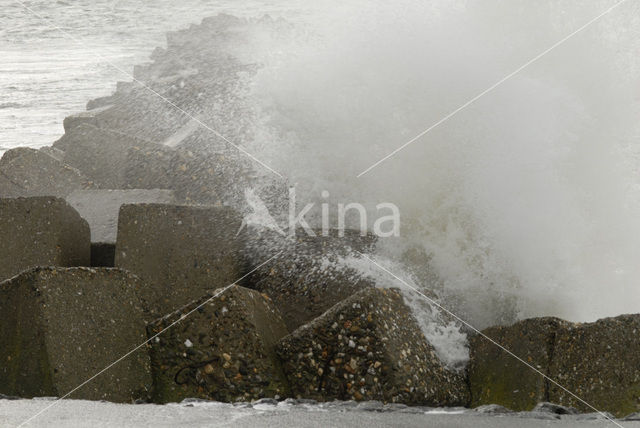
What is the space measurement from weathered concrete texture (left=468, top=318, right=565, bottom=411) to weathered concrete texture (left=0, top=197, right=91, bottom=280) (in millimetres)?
1712

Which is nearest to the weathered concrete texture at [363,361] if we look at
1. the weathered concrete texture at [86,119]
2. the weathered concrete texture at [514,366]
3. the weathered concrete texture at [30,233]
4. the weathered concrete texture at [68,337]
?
the weathered concrete texture at [514,366]

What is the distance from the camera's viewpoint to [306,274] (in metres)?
3.43

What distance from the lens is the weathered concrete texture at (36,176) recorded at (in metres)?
4.22

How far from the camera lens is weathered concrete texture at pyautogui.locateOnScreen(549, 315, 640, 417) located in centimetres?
267

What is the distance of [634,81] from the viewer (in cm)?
471

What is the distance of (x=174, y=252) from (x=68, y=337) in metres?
0.71

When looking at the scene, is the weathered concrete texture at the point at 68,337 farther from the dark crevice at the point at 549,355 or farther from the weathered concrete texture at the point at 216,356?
the dark crevice at the point at 549,355

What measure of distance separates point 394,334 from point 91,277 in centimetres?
107

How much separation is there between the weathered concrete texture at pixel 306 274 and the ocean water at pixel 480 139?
0.51ft

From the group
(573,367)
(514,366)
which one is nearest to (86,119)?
(514,366)

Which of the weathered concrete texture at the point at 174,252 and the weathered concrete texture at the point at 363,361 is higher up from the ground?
the weathered concrete texture at the point at 174,252

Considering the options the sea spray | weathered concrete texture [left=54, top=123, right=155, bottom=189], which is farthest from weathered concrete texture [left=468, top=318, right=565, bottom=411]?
weathered concrete texture [left=54, top=123, right=155, bottom=189]

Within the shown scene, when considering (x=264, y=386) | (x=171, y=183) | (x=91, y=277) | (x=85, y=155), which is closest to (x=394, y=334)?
(x=264, y=386)

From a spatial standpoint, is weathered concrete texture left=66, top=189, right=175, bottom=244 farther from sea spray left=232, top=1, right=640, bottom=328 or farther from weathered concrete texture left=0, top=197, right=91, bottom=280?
sea spray left=232, top=1, right=640, bottom=328
